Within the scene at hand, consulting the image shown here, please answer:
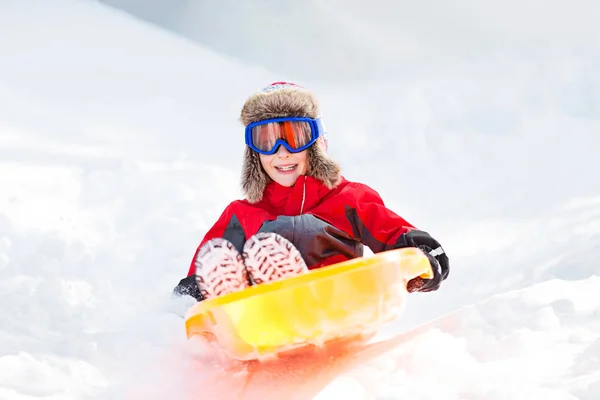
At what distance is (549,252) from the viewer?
412cm

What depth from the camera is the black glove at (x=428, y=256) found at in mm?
2406

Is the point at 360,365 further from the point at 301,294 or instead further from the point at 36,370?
the point at 36,370

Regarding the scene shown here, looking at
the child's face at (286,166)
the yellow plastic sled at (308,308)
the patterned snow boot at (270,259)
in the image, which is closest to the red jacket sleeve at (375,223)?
the child's face at (286,166)

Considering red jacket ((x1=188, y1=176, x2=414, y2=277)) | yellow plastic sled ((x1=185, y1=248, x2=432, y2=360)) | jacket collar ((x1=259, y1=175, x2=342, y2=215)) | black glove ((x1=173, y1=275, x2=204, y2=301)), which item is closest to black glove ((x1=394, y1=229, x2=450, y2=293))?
red jacket ((x1=188, y1=176, x2=414, y2=277))

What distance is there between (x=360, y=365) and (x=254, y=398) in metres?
0.37

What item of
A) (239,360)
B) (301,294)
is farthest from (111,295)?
(301,294)

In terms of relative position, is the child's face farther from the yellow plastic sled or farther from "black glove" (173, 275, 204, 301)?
the yellow plastic sled

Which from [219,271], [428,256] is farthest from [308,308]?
[428,256]

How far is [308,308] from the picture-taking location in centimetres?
204

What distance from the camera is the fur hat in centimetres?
283

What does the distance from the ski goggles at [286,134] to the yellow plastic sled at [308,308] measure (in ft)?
2.65

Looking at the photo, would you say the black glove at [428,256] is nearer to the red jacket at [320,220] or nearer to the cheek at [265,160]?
the red jacket at [320,220]

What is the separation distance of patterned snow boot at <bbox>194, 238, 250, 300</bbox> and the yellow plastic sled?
9 centimetres

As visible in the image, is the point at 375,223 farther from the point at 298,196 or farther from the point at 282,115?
the point at 282,115
